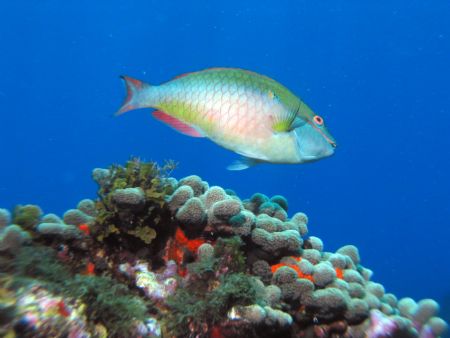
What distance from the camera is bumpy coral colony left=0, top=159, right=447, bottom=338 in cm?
214

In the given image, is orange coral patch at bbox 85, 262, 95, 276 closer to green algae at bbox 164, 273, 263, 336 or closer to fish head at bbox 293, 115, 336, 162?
green algae at bbox 164, 273, 263, 336

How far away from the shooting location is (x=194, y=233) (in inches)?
128

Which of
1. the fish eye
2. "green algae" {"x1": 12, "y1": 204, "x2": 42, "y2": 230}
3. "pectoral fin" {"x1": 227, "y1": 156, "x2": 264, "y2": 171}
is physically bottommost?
"green algae" {"x1": 12, "y1": 204, "x2": 42, "y2": 230}

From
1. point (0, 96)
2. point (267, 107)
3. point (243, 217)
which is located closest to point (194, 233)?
point (243, 217)

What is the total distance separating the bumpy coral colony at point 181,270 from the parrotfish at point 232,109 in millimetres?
659

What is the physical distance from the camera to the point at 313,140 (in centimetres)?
277

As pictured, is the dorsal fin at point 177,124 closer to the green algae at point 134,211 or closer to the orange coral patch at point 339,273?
the green algae at point 134,211

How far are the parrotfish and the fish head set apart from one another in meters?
0.01

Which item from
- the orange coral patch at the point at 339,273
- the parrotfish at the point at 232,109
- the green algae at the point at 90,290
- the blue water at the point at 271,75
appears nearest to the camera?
the green algae at the point at 90,290

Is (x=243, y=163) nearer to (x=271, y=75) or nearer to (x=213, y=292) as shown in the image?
(x=213, y=292)

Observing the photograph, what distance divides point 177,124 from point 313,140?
1087 mm

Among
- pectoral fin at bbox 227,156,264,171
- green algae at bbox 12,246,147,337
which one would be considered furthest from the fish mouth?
green algae at bbox 12,246,147,337

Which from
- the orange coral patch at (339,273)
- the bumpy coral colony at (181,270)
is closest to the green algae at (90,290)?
the bumpy coral colony at (181,270)

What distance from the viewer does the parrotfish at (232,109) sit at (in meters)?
2.58
